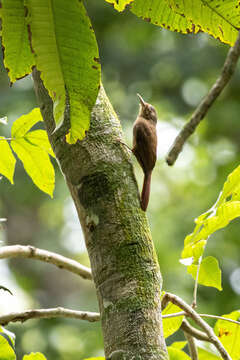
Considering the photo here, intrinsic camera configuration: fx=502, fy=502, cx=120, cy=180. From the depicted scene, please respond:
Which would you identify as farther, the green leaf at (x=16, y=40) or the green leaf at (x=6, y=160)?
the green leaf at (x=6, y=160)

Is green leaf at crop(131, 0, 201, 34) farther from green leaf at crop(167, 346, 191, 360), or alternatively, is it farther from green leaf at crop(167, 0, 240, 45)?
green leaf at crop(167, 346, 191, 360)

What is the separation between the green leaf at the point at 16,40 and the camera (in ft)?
2.15

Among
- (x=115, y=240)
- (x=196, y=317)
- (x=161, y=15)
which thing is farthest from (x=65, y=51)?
(x=196, y=317)

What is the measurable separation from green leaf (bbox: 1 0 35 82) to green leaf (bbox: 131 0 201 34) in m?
0.20

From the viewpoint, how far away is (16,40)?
72cm

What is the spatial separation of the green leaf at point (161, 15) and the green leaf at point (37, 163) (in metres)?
0.81

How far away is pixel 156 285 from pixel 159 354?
169mm

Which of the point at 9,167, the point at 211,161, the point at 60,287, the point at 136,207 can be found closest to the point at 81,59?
the point at 136,207

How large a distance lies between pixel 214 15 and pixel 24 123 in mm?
891

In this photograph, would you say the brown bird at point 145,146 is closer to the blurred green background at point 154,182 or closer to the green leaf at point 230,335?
the green leaf at point 230,335

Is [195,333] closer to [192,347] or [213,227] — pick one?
[192,347]

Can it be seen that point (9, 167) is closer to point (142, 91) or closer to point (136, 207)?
point (136, 207)

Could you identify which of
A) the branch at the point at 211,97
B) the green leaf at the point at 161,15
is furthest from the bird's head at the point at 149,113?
the green leaf at the point at 161,15

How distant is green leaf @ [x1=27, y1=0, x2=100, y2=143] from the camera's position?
2.19 feet
